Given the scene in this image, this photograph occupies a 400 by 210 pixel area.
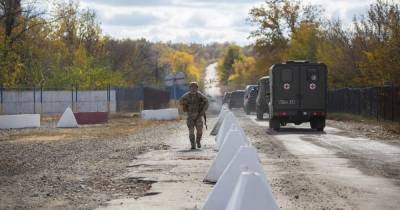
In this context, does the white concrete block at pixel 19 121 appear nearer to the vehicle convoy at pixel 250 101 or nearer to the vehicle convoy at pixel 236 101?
the vehicle convoy at pixel 250 101

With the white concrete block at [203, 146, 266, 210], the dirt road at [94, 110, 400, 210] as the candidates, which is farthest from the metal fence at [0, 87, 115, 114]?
the white concrete block at [203, 146, 266, 210]

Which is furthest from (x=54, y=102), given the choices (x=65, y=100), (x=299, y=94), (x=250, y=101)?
(x=299, y=94)

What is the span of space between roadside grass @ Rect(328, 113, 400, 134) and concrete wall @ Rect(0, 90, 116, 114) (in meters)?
15.7

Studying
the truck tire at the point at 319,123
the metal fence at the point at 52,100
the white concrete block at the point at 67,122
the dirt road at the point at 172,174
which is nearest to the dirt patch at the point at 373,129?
the truck tire at the point at 319,123

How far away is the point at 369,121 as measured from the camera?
129 ft

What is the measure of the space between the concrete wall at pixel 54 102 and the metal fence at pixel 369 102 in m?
15.6

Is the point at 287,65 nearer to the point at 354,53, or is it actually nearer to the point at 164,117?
the point at 164,117

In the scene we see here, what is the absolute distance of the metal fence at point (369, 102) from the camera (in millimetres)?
36469

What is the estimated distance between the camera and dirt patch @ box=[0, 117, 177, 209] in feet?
37.0

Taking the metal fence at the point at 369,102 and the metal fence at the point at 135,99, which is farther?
the metal fence at the point at 135,99

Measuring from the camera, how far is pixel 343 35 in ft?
176

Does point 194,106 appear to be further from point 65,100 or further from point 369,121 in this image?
point 65,100

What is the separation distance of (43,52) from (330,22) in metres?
23.4

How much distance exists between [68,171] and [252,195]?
31.5 feet
